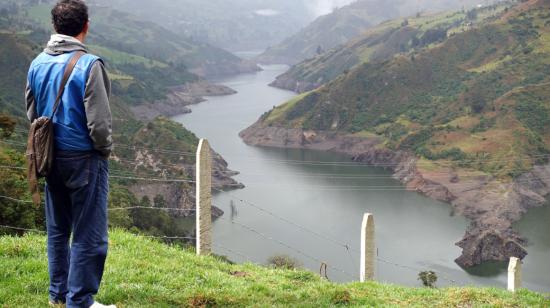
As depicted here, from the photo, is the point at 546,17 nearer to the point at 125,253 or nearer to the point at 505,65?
the point at 505,65

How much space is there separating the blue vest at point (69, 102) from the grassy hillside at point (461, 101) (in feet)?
248

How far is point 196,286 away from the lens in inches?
256

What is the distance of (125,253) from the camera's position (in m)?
7.46

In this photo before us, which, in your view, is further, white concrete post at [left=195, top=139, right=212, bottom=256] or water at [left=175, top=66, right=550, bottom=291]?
water at [left=175, top=66, right=550, bottom=291]

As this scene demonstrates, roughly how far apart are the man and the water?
26.5 m

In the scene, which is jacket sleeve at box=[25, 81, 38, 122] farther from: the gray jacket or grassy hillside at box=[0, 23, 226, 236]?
grassy hillside at box=[0, 23, 226, 236]

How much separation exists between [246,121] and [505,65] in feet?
156

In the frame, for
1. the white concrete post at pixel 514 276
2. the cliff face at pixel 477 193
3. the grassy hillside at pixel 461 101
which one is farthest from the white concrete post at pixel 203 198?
the grassy hillside at pixel 461 101

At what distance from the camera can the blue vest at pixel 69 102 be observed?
194 inches

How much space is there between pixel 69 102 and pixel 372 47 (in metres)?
186

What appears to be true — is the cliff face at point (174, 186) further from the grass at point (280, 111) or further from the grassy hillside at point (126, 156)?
the grass at point (280, 111)

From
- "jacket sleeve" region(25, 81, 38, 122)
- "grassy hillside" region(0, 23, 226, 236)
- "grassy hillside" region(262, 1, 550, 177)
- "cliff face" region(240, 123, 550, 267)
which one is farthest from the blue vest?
"grassy hillside" region(262, 1, 550, 177)

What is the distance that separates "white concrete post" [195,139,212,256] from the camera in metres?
8.16

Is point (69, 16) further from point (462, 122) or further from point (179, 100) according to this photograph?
point (179, 100)
